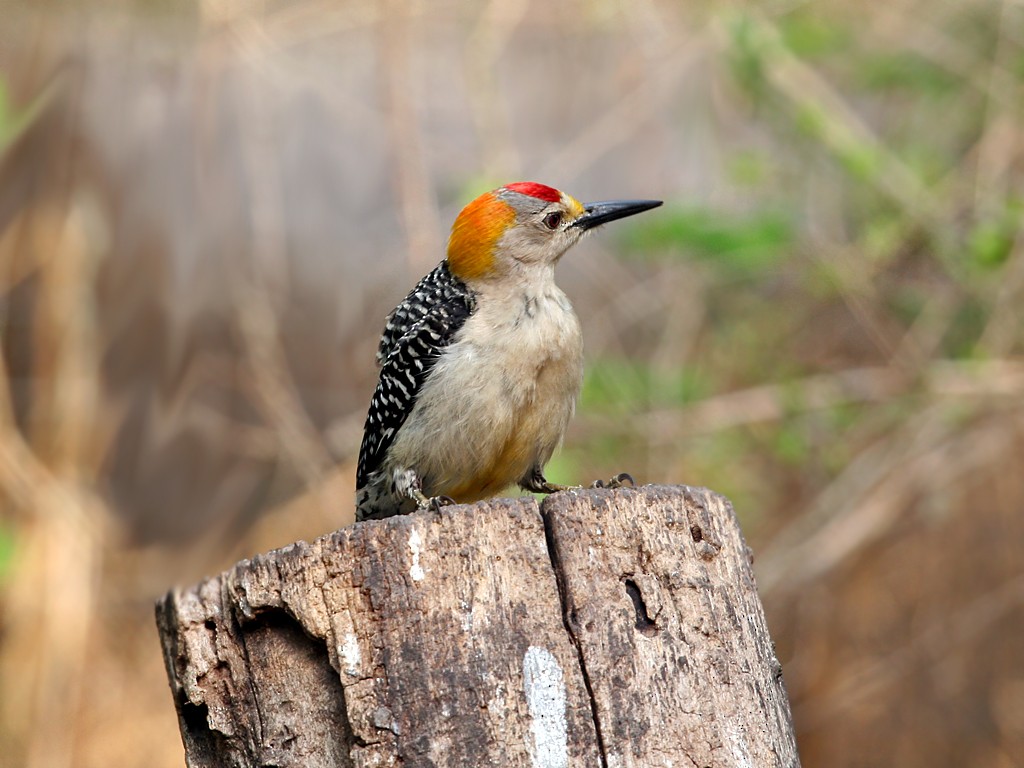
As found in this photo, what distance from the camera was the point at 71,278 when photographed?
8.40m

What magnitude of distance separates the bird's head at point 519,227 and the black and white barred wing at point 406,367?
198 millimetres

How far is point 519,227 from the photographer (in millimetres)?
5039

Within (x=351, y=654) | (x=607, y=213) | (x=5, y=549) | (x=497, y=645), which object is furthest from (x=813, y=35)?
(x=5, y=549)

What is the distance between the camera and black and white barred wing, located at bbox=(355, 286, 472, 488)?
4.76m

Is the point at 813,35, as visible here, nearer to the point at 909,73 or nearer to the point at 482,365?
the point at 909,73

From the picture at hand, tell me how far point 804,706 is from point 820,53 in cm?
440

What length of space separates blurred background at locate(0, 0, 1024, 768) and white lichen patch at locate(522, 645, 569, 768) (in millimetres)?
4106

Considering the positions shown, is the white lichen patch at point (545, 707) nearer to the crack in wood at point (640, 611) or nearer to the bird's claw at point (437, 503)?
the crack in wood at point (640, 611)

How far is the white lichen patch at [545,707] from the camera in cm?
272

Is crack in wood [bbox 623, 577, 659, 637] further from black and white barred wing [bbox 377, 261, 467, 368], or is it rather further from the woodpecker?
black and white barred wing [bbox 377, 261, 467, 368]

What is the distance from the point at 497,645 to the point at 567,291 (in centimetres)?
559

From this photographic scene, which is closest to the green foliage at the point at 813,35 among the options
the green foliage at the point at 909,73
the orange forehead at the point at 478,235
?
the green foliage at the point at 909,73

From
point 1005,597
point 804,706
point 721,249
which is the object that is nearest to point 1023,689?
point 1005,597

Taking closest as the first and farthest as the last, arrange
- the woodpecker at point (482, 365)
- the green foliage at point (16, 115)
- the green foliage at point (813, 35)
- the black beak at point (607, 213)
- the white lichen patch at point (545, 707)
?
the white lichen patch at point (545, 707) → the woodpecker at point (482, 365) → the black beak at point (607, 213) → the green foliage at point (813, 35) → the green foliage at point (16, 115)
